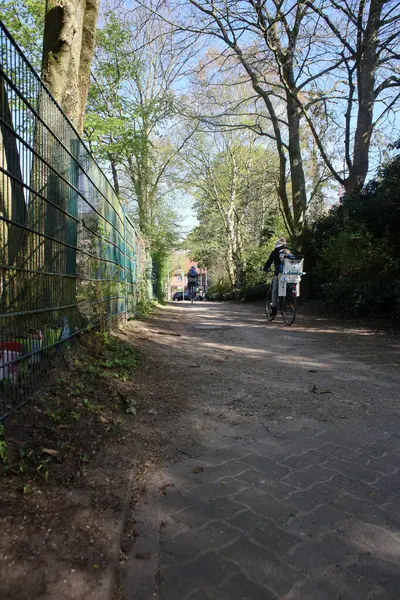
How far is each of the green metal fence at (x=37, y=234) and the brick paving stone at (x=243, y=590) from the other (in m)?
1.60

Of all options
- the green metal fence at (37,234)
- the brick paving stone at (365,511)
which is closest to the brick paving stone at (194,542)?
the brick paving stone at (365,511)

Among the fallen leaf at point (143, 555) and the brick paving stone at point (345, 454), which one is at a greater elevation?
the brick paving stone at point (345, 454)

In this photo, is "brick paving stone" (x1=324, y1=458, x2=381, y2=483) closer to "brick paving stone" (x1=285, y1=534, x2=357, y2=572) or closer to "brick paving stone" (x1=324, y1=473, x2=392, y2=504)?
"brick paving stone" (x1=324, y1=473, x2=392, y2=504)

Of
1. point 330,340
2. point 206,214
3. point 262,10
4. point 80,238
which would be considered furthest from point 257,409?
point 206,214

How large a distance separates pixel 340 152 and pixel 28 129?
52.4 feet

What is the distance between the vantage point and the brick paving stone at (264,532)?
187 centimetres

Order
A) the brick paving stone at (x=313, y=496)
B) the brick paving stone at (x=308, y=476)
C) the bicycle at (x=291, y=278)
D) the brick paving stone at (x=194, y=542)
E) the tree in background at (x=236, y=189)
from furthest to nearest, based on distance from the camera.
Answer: the tree in background at (x=236, y=189), the bicycle at (x=291, y=278), the brick paving stone at (x=308, y=476), the brick paving stone at (x=313, y=496), the brick paving stone at (x=194, y=542)

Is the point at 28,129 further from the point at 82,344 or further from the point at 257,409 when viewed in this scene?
the point at 257,409

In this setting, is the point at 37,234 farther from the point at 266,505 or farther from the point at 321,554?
the point at 321,554

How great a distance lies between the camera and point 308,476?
251 centimetres

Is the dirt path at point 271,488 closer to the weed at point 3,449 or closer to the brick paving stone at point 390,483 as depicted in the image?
the brick paving stone at point 390,483

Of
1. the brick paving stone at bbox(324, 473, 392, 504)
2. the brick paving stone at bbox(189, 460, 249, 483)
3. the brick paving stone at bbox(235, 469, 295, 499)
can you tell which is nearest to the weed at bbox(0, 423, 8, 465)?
the brick paving stone at bbox(189, 460, 249, 483)

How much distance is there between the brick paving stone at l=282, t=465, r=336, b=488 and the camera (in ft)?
7.95

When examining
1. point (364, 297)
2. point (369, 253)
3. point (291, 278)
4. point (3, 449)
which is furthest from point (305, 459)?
point (369, 253)
